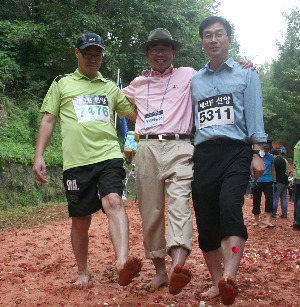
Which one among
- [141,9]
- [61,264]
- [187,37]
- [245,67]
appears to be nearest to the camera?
[245,67]

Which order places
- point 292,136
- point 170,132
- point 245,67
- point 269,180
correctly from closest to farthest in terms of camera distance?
point 245,67, point 170,132, point 269,180, point 292,136

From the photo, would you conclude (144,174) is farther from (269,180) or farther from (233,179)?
(269,180)

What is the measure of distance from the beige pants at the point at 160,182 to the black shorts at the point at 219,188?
12 centimetres

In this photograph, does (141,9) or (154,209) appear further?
(141,9)

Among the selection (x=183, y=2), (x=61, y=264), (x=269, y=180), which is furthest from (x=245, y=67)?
(x=183, y=2)

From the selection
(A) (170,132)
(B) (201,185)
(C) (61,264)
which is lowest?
(C) (61,264)

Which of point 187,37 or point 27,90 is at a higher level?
point 187,37

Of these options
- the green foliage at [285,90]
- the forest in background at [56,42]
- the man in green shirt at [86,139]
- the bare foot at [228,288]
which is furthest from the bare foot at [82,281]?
the green foliage at [285,90]

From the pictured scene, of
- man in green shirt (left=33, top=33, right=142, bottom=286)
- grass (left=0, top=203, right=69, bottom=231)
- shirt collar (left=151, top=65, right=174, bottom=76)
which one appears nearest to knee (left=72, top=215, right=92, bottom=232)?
man in green shirt (left=33, top=33, right=142, bottom=286)

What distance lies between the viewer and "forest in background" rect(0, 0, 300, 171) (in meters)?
15.3

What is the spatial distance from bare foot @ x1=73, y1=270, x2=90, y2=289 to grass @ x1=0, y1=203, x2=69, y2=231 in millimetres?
4437

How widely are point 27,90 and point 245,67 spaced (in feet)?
49.0

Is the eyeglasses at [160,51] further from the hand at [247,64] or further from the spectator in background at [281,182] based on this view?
the spectator in background at [281,182]

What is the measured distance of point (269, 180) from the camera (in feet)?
30.7
